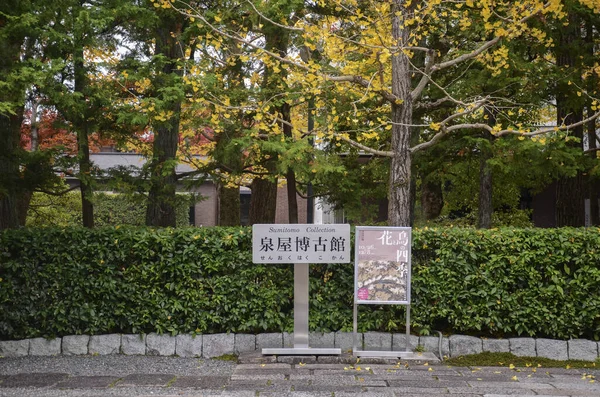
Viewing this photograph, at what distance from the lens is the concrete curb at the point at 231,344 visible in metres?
8.43

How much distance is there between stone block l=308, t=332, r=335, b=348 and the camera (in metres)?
8.57

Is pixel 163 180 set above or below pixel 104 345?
above

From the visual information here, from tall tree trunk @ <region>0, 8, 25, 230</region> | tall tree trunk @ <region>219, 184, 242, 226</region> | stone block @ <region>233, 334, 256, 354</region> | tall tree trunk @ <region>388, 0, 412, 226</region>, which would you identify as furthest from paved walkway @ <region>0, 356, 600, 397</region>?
tall tree trunk @ <region>219, 184, 242, 226</region>

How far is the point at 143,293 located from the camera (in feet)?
28.0

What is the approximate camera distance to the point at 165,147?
509 inches

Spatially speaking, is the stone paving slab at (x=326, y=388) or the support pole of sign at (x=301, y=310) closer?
the stone paving slab at (x=326, y=388)

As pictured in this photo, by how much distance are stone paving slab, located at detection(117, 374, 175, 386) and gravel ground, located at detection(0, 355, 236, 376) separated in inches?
7.2

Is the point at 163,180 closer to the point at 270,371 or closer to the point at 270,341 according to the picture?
the point at 270,341

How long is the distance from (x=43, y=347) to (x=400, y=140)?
541 centimetres

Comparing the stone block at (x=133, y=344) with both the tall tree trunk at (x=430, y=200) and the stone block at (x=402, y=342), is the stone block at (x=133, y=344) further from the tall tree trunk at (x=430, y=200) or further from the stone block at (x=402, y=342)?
the tall tree trunk at (x=430, y=200)

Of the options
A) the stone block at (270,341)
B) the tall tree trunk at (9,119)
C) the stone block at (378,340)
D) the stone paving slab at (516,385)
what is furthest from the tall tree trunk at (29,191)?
the stone paving slab at (516,385)

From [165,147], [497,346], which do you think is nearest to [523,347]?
[497,346]

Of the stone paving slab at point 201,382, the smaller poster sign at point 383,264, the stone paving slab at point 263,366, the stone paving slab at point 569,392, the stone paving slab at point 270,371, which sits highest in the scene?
the smaller poster sign at point 383,264

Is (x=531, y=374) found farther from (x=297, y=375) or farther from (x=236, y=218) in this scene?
(x=236, y=218)
